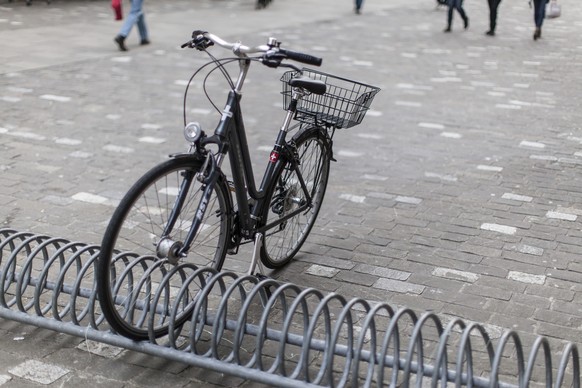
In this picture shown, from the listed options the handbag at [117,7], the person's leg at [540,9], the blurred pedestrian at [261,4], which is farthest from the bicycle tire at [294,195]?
the blurred pedestrian at [261,4]

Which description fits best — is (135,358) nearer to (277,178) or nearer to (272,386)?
(272,386)

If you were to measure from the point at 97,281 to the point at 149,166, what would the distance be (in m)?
3.59

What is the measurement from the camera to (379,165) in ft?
23.6

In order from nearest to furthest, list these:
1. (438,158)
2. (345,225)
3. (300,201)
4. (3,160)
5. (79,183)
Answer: (300,201)
(345,225)
(79,183)
(3,160)
(438,158)

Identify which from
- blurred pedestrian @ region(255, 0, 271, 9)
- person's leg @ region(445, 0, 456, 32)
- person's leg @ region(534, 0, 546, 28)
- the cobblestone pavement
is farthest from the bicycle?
blurred pedestrian @ region(255, 0, 271, 9)

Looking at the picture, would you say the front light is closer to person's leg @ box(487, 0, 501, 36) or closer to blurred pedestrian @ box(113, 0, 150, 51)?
blurred pedestrian @ box(113, 0, 150, 51)

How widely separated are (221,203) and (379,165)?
330cm

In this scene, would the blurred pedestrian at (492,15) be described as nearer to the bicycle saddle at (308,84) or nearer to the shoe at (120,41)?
the shoe at (120,41)

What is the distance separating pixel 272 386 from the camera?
3.51 metres

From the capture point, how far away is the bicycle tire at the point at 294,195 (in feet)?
15.3

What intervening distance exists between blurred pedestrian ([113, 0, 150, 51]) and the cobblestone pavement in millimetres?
198

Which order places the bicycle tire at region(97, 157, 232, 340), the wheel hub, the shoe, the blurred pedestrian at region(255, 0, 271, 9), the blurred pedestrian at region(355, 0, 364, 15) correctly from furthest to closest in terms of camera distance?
the blurred pedestrian at region(255, 0, 271, 9) → the blurred pedestrian at region(355, 0, 364, 15) → the shoe → the wheel hub → the bicycle tire at region(97, 157, 232, 340)

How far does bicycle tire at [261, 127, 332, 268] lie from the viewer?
4.66 meters

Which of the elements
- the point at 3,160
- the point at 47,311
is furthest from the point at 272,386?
the point at 3,160
